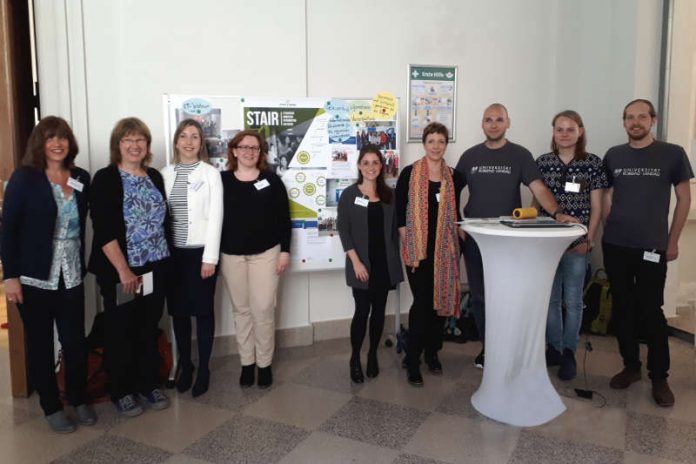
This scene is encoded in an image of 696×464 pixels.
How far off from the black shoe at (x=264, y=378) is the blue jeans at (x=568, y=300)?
1.73 meters

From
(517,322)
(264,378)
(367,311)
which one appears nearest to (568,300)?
(517,322)

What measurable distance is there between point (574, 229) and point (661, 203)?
32.4 inches

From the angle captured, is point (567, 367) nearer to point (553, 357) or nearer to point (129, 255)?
point (553, 357)

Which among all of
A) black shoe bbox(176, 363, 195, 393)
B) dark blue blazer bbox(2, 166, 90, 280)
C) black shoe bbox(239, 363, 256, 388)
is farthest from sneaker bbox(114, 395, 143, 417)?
dark blue blazer bbox(2, 166, 90, 280)

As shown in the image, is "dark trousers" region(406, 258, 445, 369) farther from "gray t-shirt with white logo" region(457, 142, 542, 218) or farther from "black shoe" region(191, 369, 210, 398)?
"black shoe" region(191, 369, 210, 398)

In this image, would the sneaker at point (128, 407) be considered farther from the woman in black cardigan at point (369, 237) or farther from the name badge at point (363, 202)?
the name badge at point (363, 202)

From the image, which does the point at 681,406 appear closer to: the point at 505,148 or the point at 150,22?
the point at 505,148

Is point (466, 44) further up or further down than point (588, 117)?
further up

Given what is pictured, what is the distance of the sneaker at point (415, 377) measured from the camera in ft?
10.4

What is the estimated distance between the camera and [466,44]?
13.9 feet

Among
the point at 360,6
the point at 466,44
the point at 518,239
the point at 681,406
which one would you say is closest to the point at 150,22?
the point at 360,6

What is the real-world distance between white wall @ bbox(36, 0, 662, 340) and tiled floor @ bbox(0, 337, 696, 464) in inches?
38.6

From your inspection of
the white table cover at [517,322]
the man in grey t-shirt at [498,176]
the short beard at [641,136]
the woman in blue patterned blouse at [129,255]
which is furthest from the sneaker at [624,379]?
the woman in blue patterned blouse at [129,255]

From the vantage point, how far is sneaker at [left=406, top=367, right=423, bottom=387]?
10.4 feet
